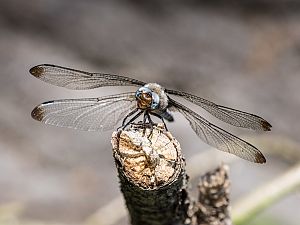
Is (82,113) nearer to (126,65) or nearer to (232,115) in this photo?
(232,115)

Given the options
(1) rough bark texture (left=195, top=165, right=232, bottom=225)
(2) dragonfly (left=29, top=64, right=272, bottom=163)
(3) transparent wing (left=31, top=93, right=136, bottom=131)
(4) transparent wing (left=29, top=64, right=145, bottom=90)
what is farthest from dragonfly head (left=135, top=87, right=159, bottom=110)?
(1) rough bark texture (left=195, top=165, right=232, bottom=225)

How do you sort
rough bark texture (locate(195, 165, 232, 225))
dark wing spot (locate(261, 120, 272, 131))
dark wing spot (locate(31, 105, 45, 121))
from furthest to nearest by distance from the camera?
dark wing spot (locate(31, 105, 45, 121)) < dark wing spot (locate(261, 120, 272, 131)) < rough bark texture (locate(195, 165, 232, 225))

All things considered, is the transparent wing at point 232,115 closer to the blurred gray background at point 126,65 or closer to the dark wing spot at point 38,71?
the dark wing spot at point 38,71

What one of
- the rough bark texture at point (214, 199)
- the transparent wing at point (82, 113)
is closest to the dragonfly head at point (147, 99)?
the transparent wing at point (82, 113)

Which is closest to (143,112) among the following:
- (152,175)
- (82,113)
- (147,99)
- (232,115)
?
(147,99)

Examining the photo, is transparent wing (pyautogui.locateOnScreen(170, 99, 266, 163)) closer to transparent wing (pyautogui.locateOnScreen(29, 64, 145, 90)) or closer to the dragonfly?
the dragonfly

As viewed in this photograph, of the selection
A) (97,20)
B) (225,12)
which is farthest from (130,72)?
(225,12)
